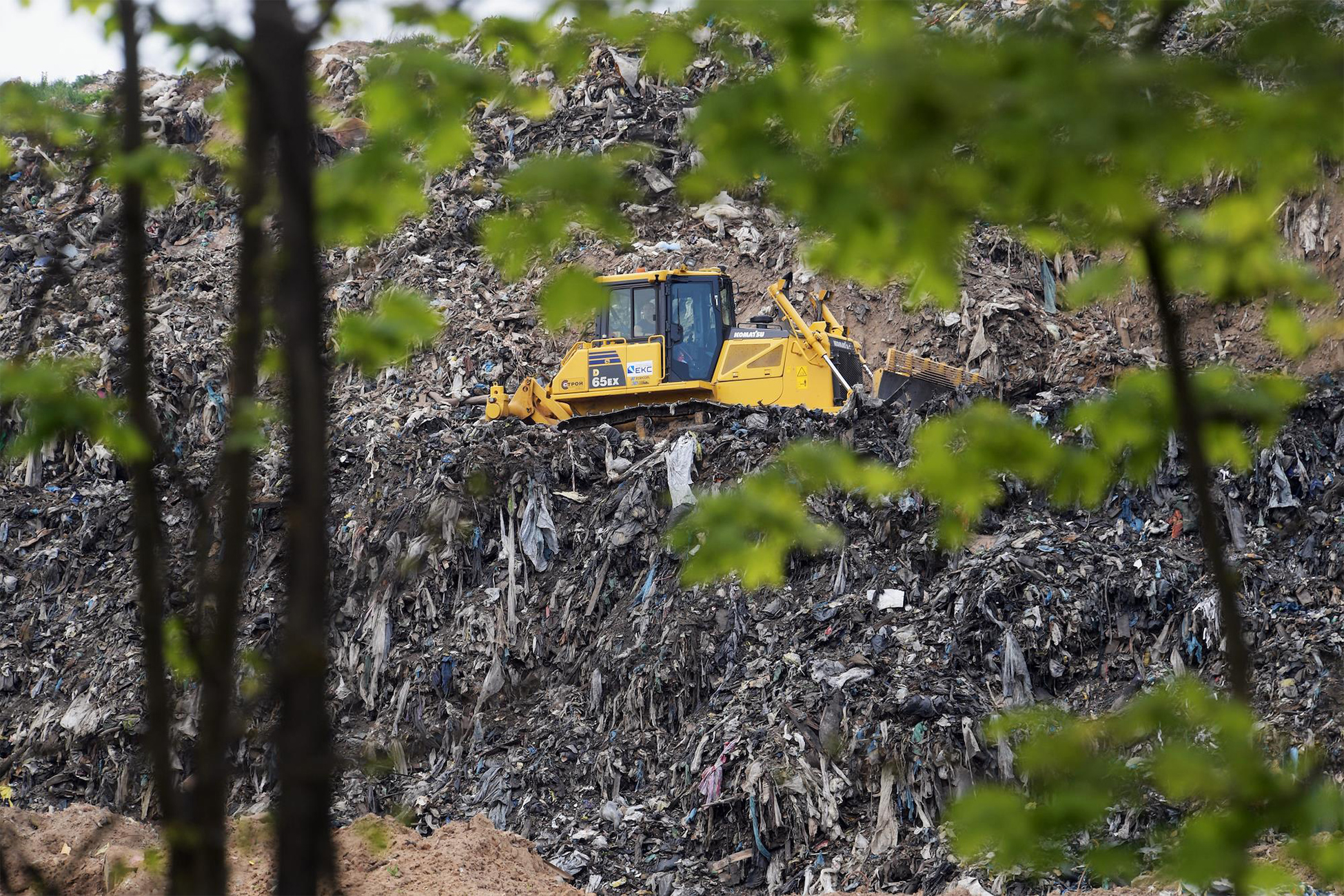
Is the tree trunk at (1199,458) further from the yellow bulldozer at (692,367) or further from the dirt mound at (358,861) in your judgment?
the yellow bulldozer at (692,367)

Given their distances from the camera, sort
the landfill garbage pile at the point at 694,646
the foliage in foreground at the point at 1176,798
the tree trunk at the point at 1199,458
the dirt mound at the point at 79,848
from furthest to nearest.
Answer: the landfill garbage pile at the point at 694,646, the dirt mound at the point at 79,848, the tree trunk at the point at 1199,458, the foliage in foreground at the point at 1176,798

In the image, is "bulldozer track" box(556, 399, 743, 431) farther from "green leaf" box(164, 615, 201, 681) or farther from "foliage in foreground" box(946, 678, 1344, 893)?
"foliage in foreground" box(946, 678, 1344, 893)

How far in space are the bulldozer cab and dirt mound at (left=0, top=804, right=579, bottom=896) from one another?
743cm

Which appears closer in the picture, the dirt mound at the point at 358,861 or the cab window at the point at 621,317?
the dirt mound at the point at 358,861

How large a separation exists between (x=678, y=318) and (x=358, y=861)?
8660 mm

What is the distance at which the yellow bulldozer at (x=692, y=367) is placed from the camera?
14320 mm

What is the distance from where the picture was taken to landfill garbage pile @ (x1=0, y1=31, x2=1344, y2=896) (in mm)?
8883

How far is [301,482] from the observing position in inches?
89.2

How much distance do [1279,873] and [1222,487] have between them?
363 inches

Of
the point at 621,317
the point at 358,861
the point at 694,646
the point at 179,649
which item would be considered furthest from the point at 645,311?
the point at 179,649

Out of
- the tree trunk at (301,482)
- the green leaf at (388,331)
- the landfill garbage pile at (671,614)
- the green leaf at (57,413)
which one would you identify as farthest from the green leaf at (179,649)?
the landfill garbage pile at (671,614)

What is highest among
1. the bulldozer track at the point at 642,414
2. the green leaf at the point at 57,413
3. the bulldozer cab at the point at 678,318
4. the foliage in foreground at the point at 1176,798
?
the bulldozer cab at the point at 678,318

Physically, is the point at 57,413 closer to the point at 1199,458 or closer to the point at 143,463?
the point at 143,463

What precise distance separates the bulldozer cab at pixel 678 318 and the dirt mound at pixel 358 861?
293 inches
